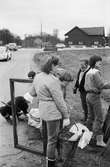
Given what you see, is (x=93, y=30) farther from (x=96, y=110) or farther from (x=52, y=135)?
(x=52, y=135)

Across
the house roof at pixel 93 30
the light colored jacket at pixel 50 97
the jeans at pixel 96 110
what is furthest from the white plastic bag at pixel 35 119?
the house roof at pixel 93 30

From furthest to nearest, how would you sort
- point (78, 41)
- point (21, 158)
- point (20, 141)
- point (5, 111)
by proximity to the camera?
point (78, 41) < point (5, 111) < point (20, 141) < point (21, 158)

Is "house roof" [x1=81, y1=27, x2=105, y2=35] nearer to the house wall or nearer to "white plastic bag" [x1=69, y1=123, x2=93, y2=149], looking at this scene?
the house wall

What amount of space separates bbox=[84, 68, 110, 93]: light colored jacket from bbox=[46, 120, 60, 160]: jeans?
46.2 inches

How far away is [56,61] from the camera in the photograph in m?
3.86

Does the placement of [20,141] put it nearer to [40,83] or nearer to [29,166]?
[29,166]

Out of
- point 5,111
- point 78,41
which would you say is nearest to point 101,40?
A: point 78,41

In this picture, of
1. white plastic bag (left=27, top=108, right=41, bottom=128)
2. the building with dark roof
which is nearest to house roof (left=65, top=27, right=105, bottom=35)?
the building with dark roof

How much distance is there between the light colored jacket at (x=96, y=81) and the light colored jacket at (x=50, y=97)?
115 centimetres

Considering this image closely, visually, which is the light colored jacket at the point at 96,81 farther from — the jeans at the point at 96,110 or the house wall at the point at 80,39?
the house wall at the point at 80,39

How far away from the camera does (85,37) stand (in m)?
90.9

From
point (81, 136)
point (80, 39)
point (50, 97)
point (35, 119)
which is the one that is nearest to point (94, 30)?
point (80, 39)

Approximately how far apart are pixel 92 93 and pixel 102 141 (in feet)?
2.89

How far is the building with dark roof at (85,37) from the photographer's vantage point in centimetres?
9012
